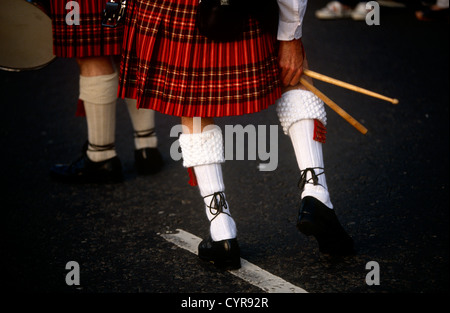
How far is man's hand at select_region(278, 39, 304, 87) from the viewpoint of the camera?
242 centimetres

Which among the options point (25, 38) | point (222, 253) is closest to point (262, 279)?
point (222, 253)

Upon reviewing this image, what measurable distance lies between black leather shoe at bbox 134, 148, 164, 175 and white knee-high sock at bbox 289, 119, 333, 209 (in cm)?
134

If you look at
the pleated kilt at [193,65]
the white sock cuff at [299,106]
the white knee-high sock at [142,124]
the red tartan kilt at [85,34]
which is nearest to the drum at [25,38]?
the red tartan kilt at [85,34]

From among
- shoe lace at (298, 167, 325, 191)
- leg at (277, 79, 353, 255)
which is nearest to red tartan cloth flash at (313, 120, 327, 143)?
leg at (277, 79, 353, 255)

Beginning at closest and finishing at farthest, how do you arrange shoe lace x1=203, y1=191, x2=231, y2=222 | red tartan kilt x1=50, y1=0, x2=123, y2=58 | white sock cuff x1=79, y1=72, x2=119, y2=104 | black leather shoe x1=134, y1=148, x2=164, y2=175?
shoe lace x1=203, y1=191, x2=231, y2=222 → red tartan kilt x1=50, y1=0, x2=123, y2=58 → white sock cuff x1=79, y1=72, x2=119, y2=104 → black leather shoe x1=134, y1=148, x2=164, y2=175

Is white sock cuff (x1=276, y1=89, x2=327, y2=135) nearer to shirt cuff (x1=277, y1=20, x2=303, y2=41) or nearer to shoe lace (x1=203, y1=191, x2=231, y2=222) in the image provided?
shirt cuff (x1=277, y1=20, x2=303, y2=41)

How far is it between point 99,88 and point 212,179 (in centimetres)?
114

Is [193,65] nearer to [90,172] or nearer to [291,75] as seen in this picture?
[291,75]

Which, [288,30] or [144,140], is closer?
[288,30]

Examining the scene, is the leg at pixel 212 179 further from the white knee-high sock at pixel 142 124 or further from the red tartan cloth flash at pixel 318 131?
the white knee-high sock at pixel 142 124

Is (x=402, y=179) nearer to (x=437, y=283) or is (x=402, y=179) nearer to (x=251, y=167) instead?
(x=251, y=167)

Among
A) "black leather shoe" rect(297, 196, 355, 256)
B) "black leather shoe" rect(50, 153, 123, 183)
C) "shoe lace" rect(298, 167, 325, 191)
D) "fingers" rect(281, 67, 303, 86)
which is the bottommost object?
"black leather shoe" rect(50, 153, 123, 183)

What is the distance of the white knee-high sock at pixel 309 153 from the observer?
2484mm

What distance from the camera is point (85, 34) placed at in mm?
3129
